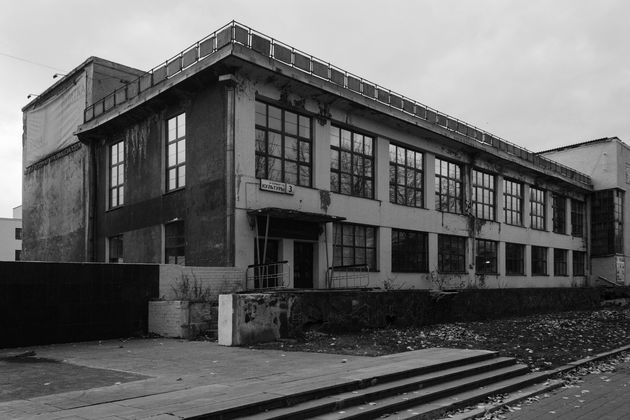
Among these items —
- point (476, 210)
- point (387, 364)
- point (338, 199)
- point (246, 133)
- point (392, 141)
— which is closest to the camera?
point (387, 364)

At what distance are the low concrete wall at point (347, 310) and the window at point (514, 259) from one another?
4944 mm

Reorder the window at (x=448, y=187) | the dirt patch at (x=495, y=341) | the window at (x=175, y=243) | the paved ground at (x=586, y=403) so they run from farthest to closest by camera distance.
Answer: the window at (x=448, y=187), the window at (x=175, y=243), the dirt patch at (x=495, y=341), the paved ground at (x=586, y=403)

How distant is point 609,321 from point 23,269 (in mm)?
22559

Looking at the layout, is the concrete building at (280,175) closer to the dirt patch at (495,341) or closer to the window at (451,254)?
the window at (451,254)

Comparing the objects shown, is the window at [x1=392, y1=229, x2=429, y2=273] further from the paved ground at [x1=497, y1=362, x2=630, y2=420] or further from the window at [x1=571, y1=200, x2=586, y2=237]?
the window at [x1=571, y1=200, x2=586, y2=237]

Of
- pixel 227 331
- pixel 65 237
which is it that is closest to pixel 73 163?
pixel 65 237

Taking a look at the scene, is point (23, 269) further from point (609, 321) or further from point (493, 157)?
point (493, 157)

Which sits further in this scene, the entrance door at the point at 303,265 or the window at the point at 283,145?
the entrance door at the point at 303,265

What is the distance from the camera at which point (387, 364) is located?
10930 millimetres

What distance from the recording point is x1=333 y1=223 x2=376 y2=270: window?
78.8 feet

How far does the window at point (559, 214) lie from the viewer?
4281 centimetres

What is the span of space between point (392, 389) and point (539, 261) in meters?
34.3

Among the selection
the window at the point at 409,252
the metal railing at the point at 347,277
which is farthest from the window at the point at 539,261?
the metal railing at the point at 347,277

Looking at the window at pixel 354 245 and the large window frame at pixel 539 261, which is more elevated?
the window at pixel 354 245
